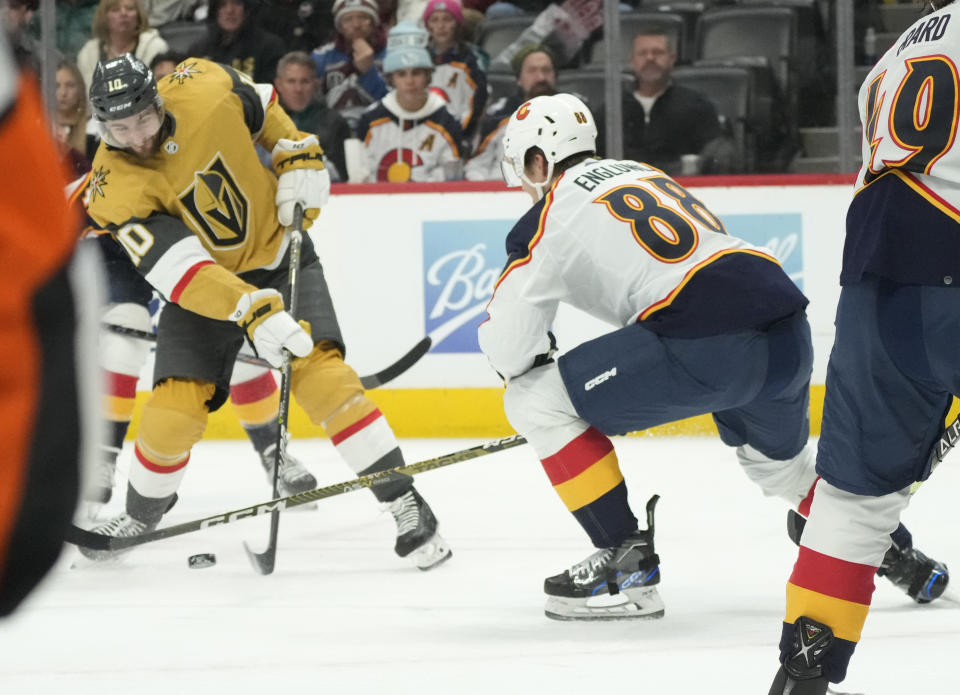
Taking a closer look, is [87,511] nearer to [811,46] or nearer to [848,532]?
[848,532]

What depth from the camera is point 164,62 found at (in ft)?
15.9

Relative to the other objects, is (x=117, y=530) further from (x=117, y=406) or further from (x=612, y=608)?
(x=612, y=608)

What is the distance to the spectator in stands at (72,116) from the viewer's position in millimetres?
4469

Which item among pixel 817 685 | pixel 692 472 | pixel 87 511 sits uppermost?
pixel 817 685

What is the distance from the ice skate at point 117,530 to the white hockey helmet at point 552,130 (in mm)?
1259

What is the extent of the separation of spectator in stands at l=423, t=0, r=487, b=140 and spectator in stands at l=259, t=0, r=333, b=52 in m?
0.39

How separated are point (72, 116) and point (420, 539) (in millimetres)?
2471

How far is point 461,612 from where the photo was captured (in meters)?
2.48

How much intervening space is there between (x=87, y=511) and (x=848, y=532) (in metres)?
2.19

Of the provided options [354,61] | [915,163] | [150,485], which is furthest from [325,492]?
[354,61]

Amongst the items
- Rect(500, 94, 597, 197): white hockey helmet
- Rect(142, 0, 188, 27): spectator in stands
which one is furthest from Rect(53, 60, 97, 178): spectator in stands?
Rect(500, 94, 597, 197): white hockey helmet

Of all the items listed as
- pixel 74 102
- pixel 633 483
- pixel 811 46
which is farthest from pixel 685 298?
pixel 74 102

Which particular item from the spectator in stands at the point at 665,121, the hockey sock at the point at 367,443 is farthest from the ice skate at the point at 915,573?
the spectator in stands at the point at 665,121

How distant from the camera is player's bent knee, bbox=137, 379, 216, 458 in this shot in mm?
2920
